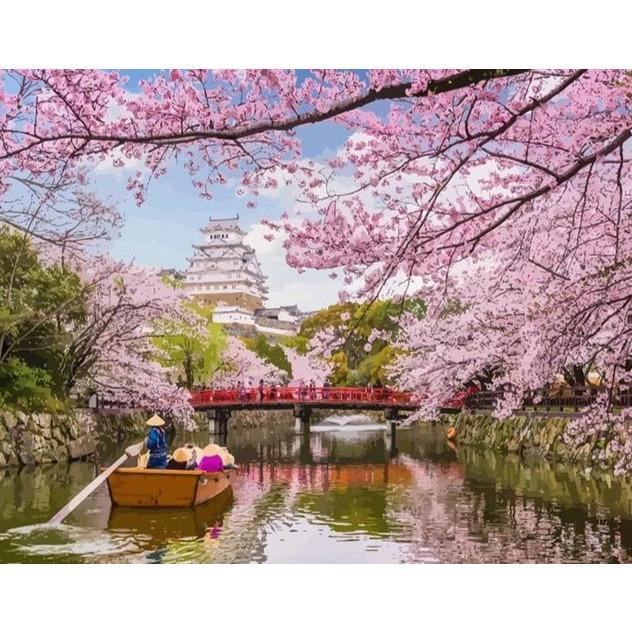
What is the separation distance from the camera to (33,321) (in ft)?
22.0

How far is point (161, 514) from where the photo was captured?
5.53 meters

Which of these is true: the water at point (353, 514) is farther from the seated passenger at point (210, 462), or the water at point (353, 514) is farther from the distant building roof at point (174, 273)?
the distant building roof at point (174, 273)

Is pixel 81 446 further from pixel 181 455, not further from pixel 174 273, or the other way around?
pixel 174 273

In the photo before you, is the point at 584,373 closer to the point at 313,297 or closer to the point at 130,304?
the point at 313,297


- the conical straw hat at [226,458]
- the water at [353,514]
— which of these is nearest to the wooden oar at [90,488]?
the water at [353,514]

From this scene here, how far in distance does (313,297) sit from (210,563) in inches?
73.5

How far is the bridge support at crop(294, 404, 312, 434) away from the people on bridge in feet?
3.95

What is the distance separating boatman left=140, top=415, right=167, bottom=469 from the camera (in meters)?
5.72

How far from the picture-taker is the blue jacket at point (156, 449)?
572 cm

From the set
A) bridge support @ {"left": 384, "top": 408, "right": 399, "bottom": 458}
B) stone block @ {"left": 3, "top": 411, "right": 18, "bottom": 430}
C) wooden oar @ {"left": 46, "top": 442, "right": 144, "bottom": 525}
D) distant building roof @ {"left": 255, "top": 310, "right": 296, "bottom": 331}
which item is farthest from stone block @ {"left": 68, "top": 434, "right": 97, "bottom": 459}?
bridge support @ {"left": 384, "top": 408, "right": 399, "bottom": 458}

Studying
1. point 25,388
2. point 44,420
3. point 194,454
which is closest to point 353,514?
point 194,454

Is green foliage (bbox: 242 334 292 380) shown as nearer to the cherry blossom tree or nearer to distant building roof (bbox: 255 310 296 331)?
distant building roof (bbox: 255 310 296 331)

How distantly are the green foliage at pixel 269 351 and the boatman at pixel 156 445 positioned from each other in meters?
1.02

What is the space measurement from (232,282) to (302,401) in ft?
3.88
